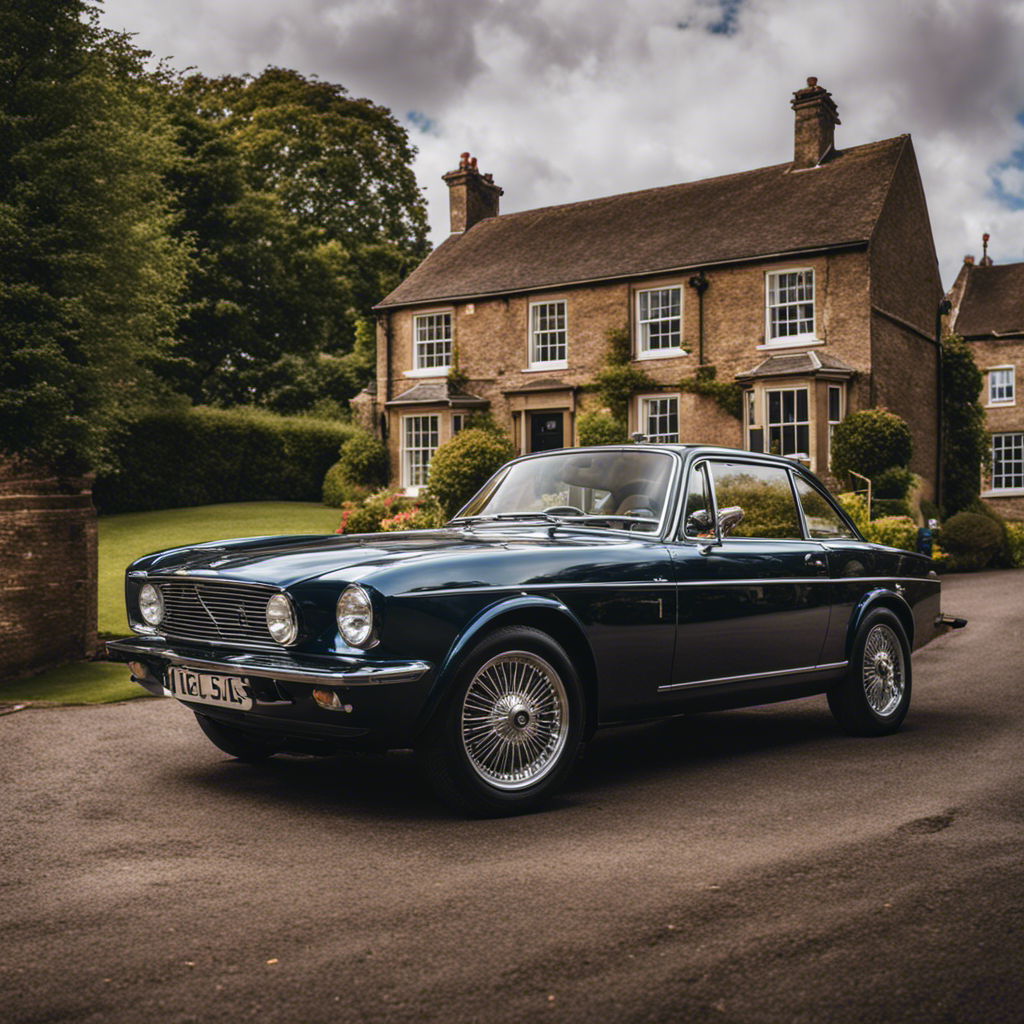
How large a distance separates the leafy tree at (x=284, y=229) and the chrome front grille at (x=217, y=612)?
27040mm

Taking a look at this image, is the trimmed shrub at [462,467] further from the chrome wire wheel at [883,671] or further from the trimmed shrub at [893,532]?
the chrome wire wheel at [883,671]

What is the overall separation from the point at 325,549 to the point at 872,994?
3.04 m

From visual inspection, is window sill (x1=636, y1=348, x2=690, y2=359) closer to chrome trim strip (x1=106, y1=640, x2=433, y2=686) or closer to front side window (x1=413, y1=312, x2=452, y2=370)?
front side window (x1=413, y1=312, x2=452, y2=370)

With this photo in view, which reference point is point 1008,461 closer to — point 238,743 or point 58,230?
point 58,230

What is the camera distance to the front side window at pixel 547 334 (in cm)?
2714

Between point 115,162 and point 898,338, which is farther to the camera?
point 898,338

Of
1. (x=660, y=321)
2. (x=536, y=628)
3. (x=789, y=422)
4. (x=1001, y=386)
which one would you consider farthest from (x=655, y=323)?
(x=536, y=628)

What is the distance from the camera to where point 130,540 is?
21.5 meters

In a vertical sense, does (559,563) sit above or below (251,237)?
below

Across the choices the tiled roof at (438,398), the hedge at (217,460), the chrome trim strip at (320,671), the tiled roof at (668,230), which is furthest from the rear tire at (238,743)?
the tiled roof at (438,398)

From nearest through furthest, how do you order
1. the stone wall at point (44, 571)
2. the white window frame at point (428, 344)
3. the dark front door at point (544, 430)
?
Answer: the stone wall at point (44, 571) → the dark front door at point (544, 430) → the white window frame at point (428, 344)

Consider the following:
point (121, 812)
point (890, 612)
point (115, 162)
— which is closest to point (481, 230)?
point (115, 162)

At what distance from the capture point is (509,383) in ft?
91.4

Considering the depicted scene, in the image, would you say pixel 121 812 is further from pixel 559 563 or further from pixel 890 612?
pixel 890 612
